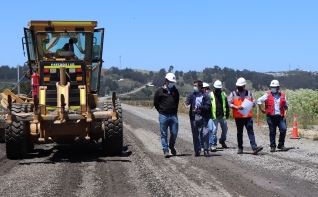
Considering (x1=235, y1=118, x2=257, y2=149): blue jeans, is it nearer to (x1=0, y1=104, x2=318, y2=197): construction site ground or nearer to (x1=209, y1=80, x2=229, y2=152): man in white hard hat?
(x1=0, y1=104, x2=318, y2=197): construction site ground

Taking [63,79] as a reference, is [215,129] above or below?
below

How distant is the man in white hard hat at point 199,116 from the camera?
13.6 m

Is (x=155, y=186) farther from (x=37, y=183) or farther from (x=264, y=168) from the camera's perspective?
(x=264, y=168)

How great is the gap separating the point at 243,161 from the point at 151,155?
8.34 feet

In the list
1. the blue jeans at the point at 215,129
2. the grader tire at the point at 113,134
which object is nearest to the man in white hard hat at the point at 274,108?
the blue jeans at the point at 215,129

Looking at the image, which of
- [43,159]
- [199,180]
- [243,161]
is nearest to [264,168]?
[243,161]

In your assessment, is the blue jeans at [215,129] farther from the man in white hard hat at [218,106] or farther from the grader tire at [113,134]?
the grader tire at [113,134]

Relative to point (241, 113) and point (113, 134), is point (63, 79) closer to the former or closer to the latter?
point (113, 134)

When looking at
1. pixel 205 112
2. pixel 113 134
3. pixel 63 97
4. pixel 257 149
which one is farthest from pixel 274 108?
pixel 63 97

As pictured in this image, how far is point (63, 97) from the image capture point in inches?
485

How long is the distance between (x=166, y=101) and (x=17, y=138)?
12.0 ft

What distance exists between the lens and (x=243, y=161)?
1245cm

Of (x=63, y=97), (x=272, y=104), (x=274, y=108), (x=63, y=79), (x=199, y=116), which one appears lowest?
(x=199, y=116)

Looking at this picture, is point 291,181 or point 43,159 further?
point 43,159
